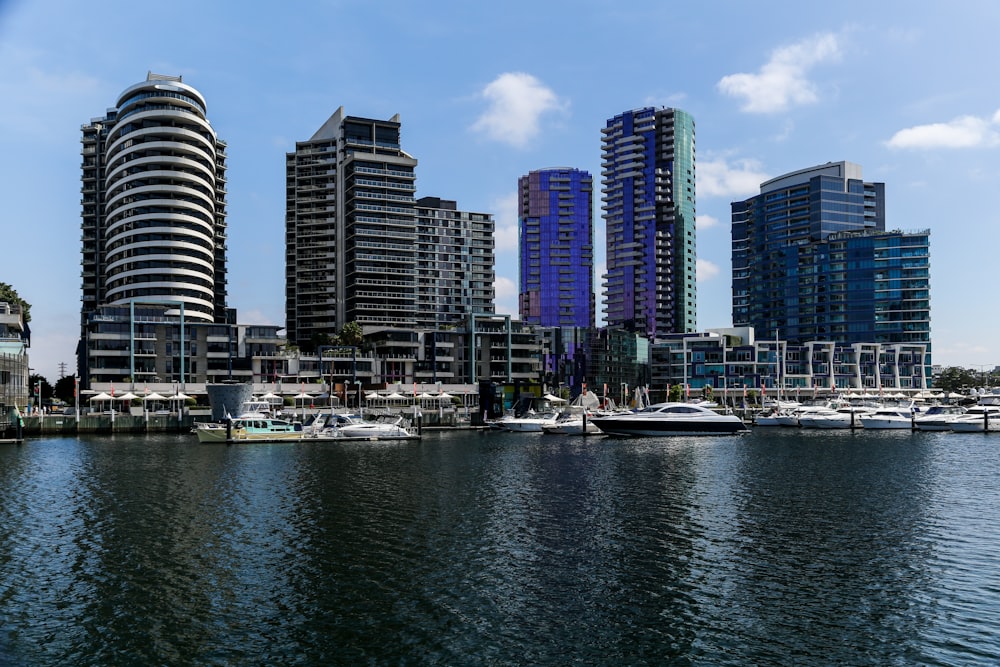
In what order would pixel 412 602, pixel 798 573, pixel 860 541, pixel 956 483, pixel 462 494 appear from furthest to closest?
pixel 956 483 → pixel 462 494 → pixel 860 541 → pixel 798 573 → pixel 412 602

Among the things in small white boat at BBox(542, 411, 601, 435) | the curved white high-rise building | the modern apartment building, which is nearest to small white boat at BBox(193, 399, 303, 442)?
small white boat at BBox(542, 411, 601, 435)

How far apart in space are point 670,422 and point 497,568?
93.8m

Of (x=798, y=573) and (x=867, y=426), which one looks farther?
(x=867, y=426)

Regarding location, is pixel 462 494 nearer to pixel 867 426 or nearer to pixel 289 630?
pixel 289 630

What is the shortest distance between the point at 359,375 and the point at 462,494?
127575mm

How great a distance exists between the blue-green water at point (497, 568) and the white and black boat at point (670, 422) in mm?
53763

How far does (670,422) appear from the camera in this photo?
12725 cm

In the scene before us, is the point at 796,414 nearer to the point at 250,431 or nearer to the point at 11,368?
the point at 250,431

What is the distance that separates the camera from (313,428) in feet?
383

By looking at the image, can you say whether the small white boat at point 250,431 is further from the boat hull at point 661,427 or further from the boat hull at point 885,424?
the boat hull at point 885,424

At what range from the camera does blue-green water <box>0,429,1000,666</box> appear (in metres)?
27.6

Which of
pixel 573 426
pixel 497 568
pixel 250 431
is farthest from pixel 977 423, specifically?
pixel 497 568

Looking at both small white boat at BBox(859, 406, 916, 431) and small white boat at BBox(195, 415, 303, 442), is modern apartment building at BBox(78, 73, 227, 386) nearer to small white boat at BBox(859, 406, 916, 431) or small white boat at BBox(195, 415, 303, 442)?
small white boat at BBox(195, 415, 303, 442)

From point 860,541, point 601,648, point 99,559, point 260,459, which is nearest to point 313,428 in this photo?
point 260,459
